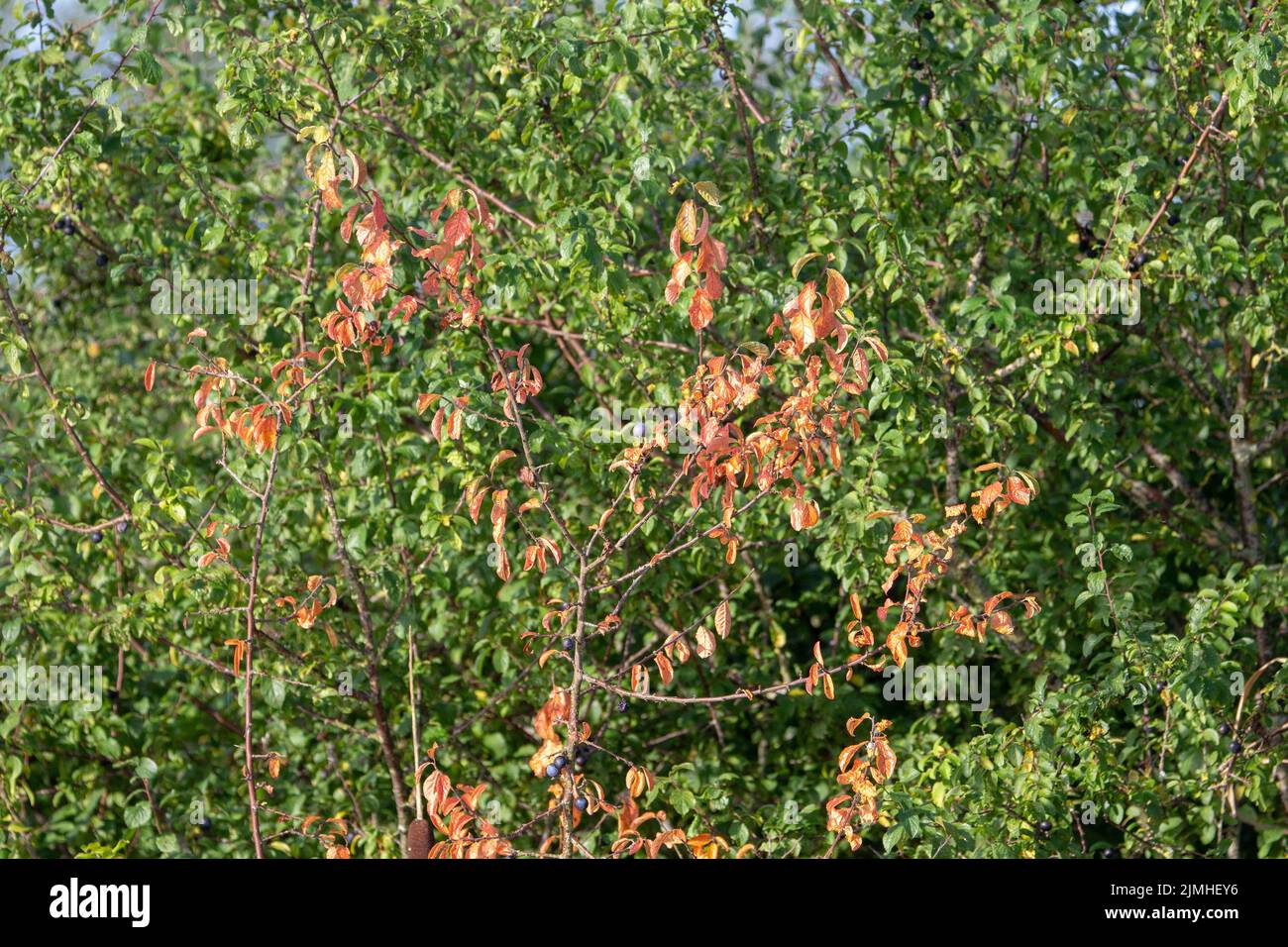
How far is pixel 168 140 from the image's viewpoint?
4.90 m

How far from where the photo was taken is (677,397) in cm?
441

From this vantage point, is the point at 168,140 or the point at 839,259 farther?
the point at 168,140

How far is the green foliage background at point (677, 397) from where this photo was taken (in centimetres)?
428

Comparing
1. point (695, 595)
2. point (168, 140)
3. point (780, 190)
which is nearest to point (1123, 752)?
point (695, 595)

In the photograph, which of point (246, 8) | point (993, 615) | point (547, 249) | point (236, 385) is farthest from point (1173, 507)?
point (246, 8)

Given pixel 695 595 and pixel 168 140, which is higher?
pixel 168 140

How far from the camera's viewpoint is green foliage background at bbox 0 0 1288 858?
14.0 feet
